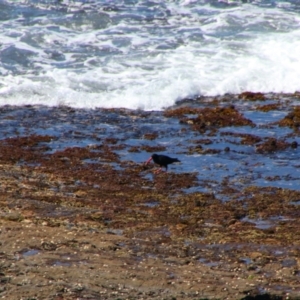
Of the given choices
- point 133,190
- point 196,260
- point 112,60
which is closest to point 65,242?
point 196,260

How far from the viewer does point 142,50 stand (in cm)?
2106

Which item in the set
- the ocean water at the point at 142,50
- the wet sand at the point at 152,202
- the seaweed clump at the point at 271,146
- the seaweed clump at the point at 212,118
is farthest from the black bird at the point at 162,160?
the ocean water at the point at 142,50

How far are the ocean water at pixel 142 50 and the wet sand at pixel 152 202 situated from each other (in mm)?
1078

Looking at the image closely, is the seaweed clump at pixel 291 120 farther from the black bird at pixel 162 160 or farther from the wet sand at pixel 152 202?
the black bird at pixel 162 160

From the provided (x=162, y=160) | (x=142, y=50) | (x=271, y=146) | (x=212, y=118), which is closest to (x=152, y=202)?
(x=162, y=160)

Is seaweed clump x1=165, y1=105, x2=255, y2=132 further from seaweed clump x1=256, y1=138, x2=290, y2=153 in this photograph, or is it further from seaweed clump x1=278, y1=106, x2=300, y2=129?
seaweed clump x1=256, y1=138, x2=290, y2=153

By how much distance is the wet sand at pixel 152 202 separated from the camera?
770 cm

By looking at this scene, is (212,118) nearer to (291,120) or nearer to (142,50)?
(291,120)

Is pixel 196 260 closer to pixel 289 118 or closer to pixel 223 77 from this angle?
pixel 289 118

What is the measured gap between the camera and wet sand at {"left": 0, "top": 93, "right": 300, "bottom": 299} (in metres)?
7.70

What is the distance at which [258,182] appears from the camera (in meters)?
11.8

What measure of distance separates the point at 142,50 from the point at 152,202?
10815 mm

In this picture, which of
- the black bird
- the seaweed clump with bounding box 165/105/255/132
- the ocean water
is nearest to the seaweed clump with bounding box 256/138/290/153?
the seaweed clump with bounding box 165/105/255/132

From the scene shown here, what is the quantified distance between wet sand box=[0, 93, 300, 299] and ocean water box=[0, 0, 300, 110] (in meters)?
1.08
